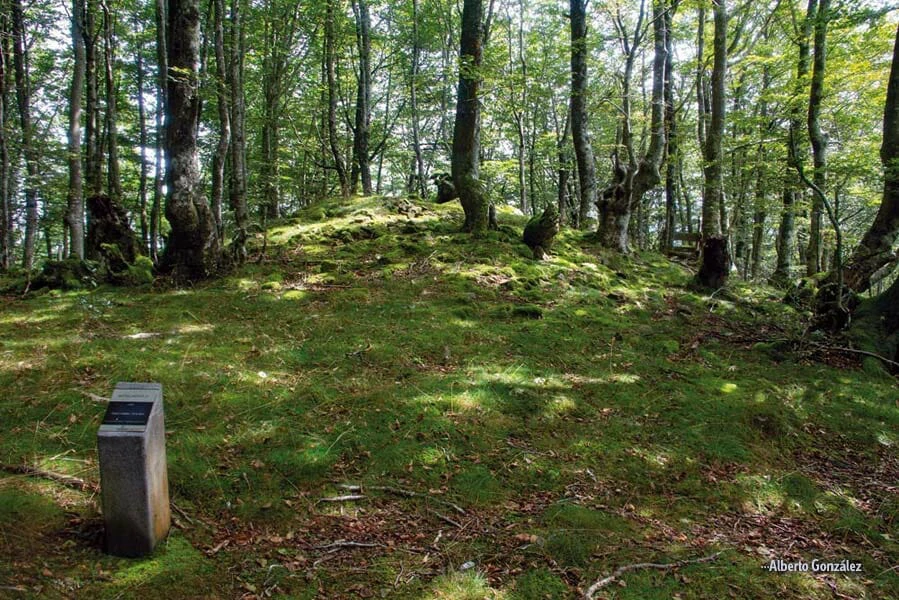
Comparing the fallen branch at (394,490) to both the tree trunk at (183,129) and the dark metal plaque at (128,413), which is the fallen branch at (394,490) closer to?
the dark metal plaque at (128,413)

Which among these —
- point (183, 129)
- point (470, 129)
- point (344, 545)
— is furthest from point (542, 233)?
point (344, 545)

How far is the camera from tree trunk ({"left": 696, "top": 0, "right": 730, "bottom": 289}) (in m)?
10.8

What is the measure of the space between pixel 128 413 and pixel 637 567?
11.1ft

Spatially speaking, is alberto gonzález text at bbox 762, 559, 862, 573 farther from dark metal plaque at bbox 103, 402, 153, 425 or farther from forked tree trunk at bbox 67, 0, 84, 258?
forked tree trunk at bbox 67, 0, 84, 258

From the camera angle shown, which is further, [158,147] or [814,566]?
[158,147]

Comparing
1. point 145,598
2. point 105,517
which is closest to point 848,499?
point 145,598

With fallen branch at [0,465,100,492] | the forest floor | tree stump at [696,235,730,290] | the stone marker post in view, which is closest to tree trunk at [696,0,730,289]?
tree stump at [696,235,730,290]

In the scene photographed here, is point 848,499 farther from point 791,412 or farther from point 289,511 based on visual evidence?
point 289,511

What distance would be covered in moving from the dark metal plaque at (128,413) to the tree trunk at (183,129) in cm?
556

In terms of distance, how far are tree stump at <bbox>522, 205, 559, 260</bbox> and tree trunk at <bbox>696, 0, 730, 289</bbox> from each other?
3466 mm

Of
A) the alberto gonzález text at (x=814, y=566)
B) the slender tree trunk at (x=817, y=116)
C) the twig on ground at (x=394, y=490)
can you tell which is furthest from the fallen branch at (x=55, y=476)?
the slender tree trunk at (x=817, y=116)

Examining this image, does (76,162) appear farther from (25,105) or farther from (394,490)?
(394,490)

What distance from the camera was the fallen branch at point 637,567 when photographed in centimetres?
309

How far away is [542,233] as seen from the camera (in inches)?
428
